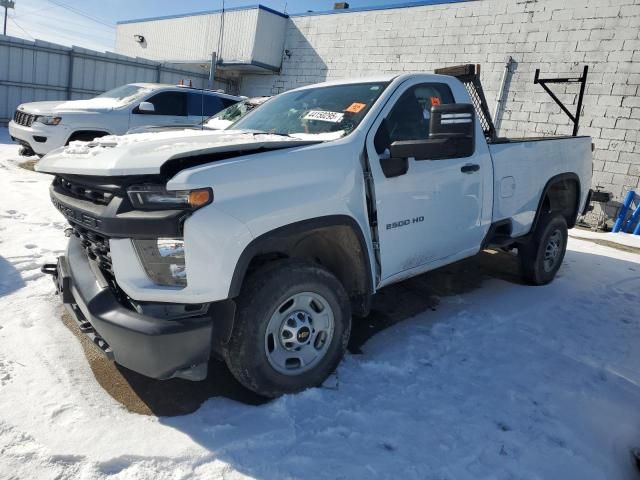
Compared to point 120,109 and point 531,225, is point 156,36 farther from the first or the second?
point 531,225

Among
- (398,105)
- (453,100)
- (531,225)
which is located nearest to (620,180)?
(531,225)

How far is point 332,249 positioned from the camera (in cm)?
305

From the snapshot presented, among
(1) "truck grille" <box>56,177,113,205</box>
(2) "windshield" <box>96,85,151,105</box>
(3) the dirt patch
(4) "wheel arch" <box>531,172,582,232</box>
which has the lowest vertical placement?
(3) the dirt patch

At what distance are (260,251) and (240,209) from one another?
1.19ft

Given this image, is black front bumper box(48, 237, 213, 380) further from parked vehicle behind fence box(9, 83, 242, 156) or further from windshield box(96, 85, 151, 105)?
windshield box(96, 85, 151, 105)

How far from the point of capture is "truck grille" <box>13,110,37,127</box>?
8.66m

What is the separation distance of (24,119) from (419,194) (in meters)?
8.61

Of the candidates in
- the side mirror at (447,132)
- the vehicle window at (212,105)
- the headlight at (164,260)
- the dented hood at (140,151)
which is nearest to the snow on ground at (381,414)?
the headlight at (164,260)

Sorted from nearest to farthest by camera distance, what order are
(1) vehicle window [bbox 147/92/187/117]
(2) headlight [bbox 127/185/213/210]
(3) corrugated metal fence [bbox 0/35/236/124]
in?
(2) headlight [bbox 127/185/213/210]
(1) vehicle window [bbox 147/92/187/117]
(3) corrugated metal fence [bbox 0/35/236/124]

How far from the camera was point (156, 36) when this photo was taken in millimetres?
21094

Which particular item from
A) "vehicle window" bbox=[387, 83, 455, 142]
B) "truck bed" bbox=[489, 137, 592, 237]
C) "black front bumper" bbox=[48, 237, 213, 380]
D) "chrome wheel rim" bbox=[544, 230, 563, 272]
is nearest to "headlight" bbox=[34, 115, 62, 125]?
"black front bumper" bbox=[48, 237, 213, 380]

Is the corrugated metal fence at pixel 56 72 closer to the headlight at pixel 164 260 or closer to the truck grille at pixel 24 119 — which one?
the truck grille at pixel 24 119

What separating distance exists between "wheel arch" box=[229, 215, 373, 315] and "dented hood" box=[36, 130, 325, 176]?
473 mm

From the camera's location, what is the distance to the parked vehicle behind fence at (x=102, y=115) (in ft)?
27.4
